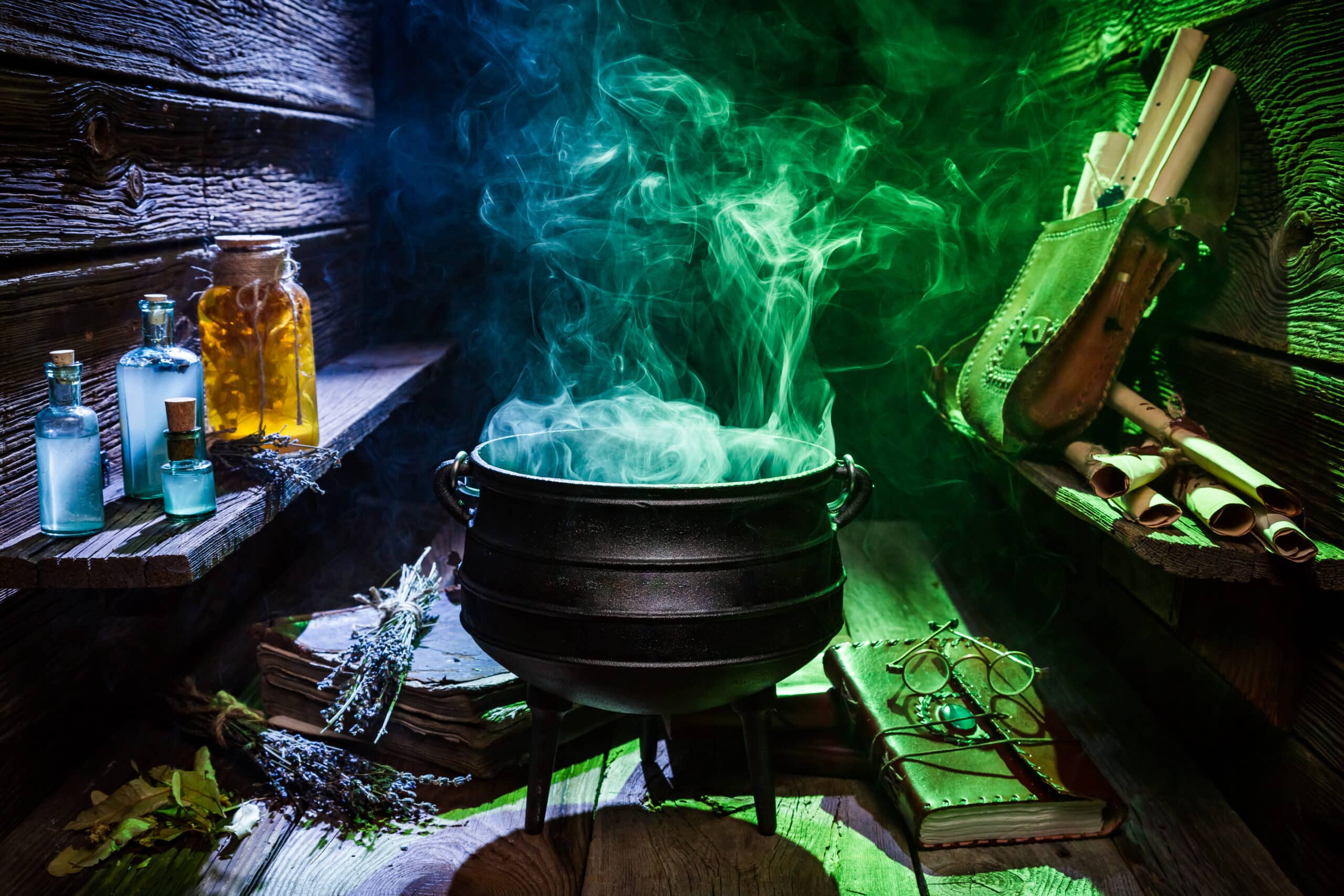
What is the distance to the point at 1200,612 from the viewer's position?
2070mm

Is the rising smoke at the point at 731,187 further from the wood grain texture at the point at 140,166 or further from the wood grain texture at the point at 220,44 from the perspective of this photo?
the wood grain texture at the point at 140,166

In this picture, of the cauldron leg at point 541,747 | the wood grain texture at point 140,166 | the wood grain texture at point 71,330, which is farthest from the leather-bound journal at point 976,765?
the wood grain texture at point 140,166

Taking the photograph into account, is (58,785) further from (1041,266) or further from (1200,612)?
(1041,266)

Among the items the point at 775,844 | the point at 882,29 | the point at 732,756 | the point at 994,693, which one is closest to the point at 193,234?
the point at 732,756

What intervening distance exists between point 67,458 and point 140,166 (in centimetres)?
80

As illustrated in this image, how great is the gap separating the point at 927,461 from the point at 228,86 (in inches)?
115

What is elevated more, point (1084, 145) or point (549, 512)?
point (1084, 145)

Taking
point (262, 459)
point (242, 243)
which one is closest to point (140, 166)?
point (242, 243)

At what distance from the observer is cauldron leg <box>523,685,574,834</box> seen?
6.42 ft

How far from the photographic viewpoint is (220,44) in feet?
8.37

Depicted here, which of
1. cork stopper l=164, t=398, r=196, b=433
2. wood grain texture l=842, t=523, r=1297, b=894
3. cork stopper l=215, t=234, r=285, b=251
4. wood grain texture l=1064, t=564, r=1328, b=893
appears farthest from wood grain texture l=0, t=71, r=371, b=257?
wood grain texture l=1064, t=564, r=1328, b=893

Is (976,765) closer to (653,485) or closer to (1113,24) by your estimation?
(653,485)

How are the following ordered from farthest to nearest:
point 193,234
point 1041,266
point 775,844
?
point 1041,266
point 193,234
point 775,844

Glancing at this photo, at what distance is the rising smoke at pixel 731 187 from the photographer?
12.7 feet
